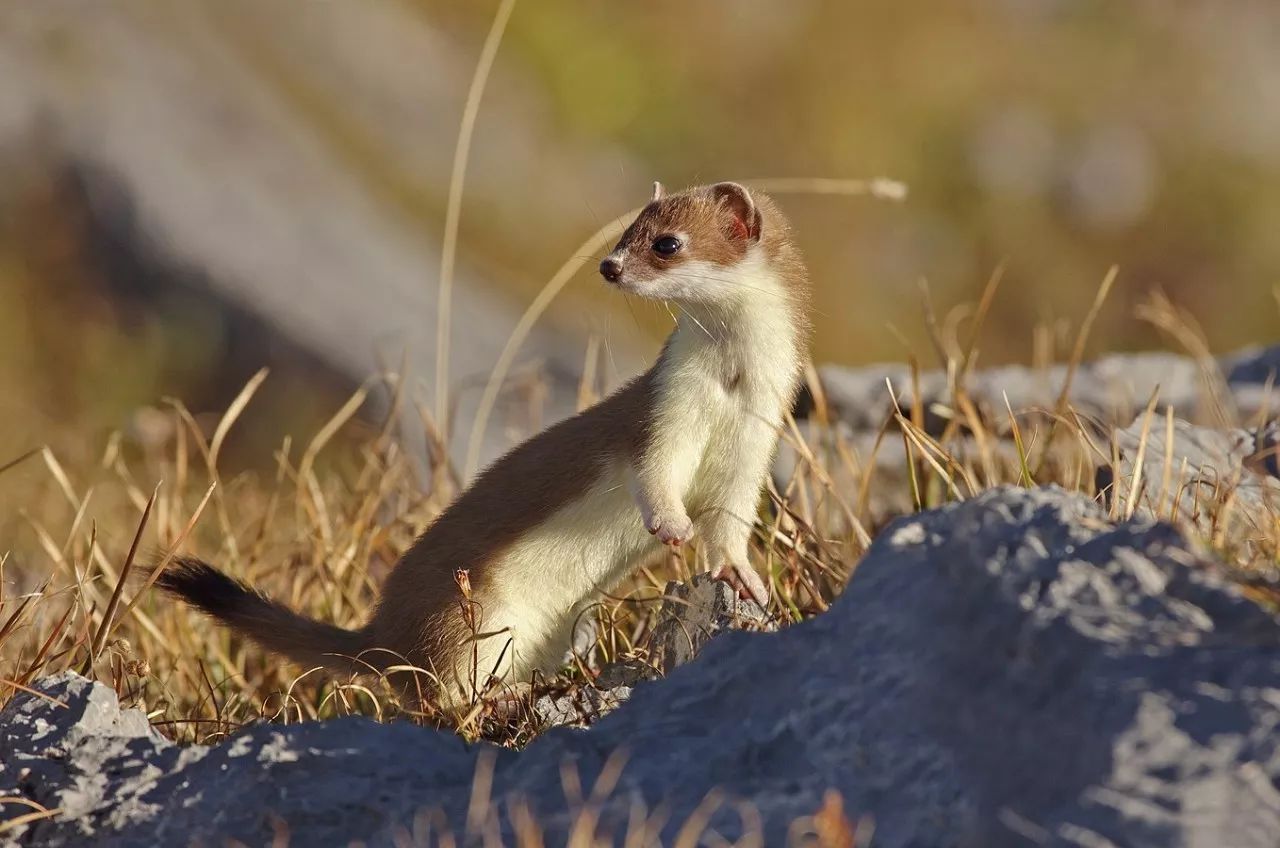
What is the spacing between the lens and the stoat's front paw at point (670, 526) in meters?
2.99

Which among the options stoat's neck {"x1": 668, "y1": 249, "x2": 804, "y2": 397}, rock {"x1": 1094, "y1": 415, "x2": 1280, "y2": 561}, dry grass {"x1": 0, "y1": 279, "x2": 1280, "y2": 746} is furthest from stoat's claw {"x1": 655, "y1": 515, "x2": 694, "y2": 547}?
rock {"x1": 1094, "y1": 415, "x2": 1280, "y2": 561}

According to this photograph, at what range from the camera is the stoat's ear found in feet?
10.5

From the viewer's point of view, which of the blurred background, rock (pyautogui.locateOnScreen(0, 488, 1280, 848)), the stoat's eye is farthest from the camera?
the blurred background

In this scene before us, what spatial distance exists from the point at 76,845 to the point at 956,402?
249 cm

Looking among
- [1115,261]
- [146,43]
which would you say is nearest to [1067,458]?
[146,43]

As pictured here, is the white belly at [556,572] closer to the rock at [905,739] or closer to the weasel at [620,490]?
the weasel at [620,490]

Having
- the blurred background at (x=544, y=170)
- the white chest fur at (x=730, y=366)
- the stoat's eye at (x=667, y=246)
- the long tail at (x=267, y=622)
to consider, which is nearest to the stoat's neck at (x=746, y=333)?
the white chest fur at (x=730, y=366)

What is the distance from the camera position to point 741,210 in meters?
3.22

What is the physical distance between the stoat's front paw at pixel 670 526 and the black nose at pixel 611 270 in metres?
0.49

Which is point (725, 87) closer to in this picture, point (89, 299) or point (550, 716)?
point (89, 299)

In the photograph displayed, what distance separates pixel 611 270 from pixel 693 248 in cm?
19

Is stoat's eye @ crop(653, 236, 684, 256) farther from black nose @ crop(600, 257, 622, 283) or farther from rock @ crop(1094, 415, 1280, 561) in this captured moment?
rock @ crop(1094, 415, 1280, 561)

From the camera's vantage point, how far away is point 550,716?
270 centimetres

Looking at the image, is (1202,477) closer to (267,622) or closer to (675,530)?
(675,530)
